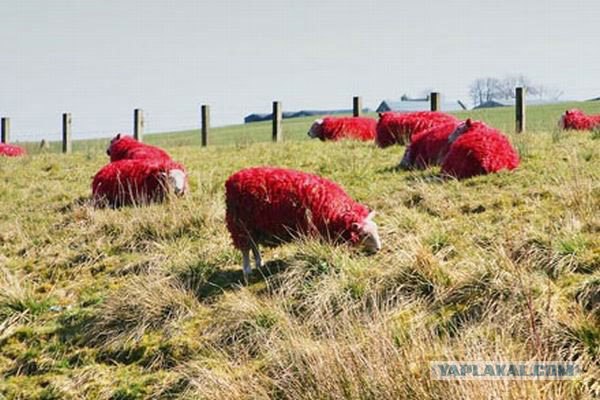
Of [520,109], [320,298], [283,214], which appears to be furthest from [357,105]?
[320,298]

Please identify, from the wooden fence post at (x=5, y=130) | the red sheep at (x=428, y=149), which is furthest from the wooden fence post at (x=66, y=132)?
the red sheep at (x=428, y=149)

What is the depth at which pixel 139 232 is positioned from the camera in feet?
25.6

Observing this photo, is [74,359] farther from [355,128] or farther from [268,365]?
[355,128]

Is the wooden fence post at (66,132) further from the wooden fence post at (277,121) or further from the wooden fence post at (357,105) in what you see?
the wooden fence post at (357,105)

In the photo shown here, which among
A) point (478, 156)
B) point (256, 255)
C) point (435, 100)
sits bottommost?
point (256, 255)

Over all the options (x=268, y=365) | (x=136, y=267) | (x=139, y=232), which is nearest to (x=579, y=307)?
(x=268, y=365)

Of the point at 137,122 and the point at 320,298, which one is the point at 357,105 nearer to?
the point at 137,122

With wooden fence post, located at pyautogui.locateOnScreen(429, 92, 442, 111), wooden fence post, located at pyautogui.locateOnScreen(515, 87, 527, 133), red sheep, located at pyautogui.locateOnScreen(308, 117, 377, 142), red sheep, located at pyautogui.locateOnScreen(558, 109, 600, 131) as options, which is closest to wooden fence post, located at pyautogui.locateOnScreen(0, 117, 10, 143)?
red sheep, located at pyautogui.locateOnScreen(308, 117, 377, 142)

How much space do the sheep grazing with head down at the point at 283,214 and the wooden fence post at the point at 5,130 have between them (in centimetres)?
2003

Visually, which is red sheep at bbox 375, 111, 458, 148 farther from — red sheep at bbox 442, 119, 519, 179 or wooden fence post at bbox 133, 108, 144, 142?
wooden fence post at bbox 133, 108, 144, 142

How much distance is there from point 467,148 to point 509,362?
16.9 feet

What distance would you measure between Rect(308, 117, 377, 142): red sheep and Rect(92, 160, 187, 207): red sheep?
6.73 metres

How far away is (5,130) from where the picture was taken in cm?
2422

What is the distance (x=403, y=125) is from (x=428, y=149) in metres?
3.29
